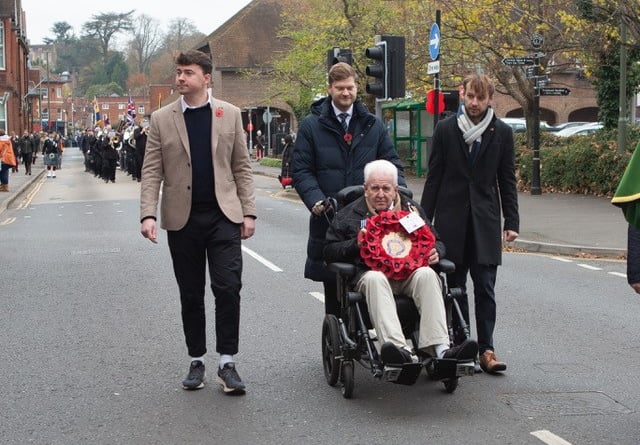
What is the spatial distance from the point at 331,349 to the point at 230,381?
2.11ft

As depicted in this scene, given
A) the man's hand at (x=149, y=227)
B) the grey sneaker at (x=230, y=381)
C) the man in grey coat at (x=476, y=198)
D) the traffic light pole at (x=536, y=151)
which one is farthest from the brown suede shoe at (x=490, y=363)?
the traffic light pole at (x=536, y=151)

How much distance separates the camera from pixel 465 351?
19.0 ft

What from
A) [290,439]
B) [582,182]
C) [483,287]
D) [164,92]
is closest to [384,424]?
[290,439]

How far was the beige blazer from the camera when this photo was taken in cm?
632

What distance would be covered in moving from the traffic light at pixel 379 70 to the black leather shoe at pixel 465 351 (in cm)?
1099

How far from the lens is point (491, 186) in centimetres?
697

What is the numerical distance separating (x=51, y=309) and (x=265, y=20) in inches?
2661

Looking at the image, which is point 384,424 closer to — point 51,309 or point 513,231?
point 513,231

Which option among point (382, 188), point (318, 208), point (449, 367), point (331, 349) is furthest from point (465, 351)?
point (318, 208)

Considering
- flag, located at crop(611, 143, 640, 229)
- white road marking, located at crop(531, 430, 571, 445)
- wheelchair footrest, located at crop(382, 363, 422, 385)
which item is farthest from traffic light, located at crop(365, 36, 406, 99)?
flag, located at crop(611, 143, 640, 229)

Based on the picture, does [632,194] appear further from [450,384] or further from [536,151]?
[536,151]

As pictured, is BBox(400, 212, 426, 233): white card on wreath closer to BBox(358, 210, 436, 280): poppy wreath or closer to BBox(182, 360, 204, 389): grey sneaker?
BBox(358, 210, 436, 280): poppy wreath

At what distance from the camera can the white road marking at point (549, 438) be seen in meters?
5.21

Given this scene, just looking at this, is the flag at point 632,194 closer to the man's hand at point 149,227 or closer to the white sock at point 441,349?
the white sock at point 441,349
